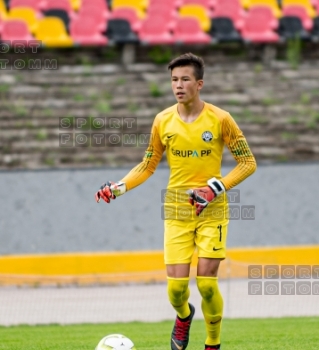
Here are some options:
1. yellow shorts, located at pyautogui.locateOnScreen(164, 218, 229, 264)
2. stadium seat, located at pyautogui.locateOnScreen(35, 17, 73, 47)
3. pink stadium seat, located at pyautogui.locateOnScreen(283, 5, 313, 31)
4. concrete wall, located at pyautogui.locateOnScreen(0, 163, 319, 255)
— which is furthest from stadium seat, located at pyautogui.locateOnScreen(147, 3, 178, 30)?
yellow shorts, located at pyautogui.locateOnScreen(164, 218, 229, 264)

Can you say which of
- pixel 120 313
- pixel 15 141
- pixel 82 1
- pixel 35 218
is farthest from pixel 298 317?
pixel 82 1

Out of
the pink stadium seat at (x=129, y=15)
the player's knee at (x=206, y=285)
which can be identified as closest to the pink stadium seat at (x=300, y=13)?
the pink stadium seat at (x=129, y=15)

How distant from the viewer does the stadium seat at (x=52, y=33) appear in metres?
20.8

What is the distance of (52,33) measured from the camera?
827 inches

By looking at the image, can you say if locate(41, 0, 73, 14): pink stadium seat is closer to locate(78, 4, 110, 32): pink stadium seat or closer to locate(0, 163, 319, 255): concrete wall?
locate(78, 4, 110, 32): pink stadium seat

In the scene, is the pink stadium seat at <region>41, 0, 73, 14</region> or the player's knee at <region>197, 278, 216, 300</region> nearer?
the player's knee at <region>197, 278, 216, 300</region>

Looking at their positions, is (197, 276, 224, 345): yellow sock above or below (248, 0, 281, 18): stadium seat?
below

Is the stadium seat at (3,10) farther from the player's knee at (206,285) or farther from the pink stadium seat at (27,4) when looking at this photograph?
the player's knee at (206,285)

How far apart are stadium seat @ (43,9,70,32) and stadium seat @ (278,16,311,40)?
207 inches

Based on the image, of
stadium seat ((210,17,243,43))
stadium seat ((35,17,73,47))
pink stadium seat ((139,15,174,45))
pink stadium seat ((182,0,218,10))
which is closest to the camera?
stadium seat ((35,17,73,47))

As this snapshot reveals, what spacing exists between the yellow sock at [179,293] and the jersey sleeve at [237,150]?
96 centimetres

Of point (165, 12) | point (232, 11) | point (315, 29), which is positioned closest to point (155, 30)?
point (165, 12)

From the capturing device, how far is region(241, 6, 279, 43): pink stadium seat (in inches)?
856

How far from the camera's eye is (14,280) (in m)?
16.4
